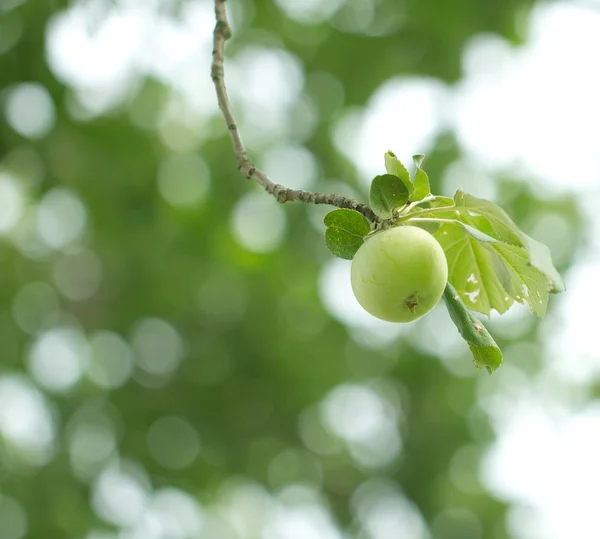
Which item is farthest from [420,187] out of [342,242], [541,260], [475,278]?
[541,260]

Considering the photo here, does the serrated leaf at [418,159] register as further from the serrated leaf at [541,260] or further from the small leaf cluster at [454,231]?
the serrated leaf at [541,260]

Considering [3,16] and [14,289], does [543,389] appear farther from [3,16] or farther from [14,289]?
[3,16]

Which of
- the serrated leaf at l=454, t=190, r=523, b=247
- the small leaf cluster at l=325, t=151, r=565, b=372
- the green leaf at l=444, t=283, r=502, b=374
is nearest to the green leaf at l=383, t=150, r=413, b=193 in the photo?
the small leaf cluster at l=325, t=151, r=565, b=372

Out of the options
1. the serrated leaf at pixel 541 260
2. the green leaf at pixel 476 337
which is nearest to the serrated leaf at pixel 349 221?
the green leaf at pixel 476 337

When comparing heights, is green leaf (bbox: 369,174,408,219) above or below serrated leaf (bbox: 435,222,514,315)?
above

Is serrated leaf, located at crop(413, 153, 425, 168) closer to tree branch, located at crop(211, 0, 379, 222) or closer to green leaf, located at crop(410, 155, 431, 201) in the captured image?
green leaf, located at crop(410, 155, 431, 201)

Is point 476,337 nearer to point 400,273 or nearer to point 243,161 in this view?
point 400,273
